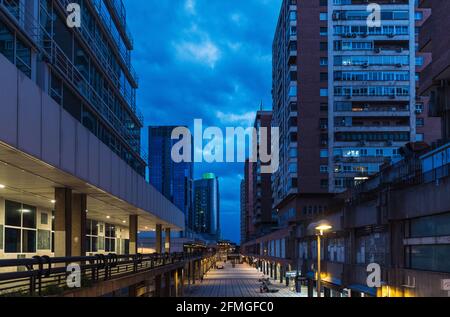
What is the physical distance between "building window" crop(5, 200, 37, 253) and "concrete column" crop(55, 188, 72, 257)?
4256 millimetres

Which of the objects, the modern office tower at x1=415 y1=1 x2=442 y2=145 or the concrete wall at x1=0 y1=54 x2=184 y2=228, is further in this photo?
the modern office tower at x1=415 y1=1 x2=442 y2=145

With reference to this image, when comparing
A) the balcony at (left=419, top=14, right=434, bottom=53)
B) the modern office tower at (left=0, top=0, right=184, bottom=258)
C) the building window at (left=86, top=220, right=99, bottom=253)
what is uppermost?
the balcony at (left=419, top=14, right=434, bottom=53)

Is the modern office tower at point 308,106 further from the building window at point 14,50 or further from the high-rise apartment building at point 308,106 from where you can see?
the building window at point 14,50

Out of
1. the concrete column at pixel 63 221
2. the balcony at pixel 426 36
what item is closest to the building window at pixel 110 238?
the concrete column at pixel 63 221

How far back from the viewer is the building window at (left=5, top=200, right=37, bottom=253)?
Answer: 2605cm

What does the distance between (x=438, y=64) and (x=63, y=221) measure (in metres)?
24.6

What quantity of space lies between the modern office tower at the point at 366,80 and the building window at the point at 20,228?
68.5 meters

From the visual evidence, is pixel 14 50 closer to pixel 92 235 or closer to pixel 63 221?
pixel 63 221

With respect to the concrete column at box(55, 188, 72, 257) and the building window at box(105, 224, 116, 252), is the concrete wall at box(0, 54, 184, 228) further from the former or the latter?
the building window at box(105, 224, 116, 252)

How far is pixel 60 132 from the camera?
18297mm

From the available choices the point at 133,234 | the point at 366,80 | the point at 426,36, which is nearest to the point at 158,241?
the point at 133,234

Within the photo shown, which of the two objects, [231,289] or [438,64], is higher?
[438,64]

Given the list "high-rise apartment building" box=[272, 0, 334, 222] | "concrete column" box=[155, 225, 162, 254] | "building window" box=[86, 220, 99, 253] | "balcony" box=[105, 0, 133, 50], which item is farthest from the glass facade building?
"high-rise apartment building" box=[272, 0, 334, 222]
